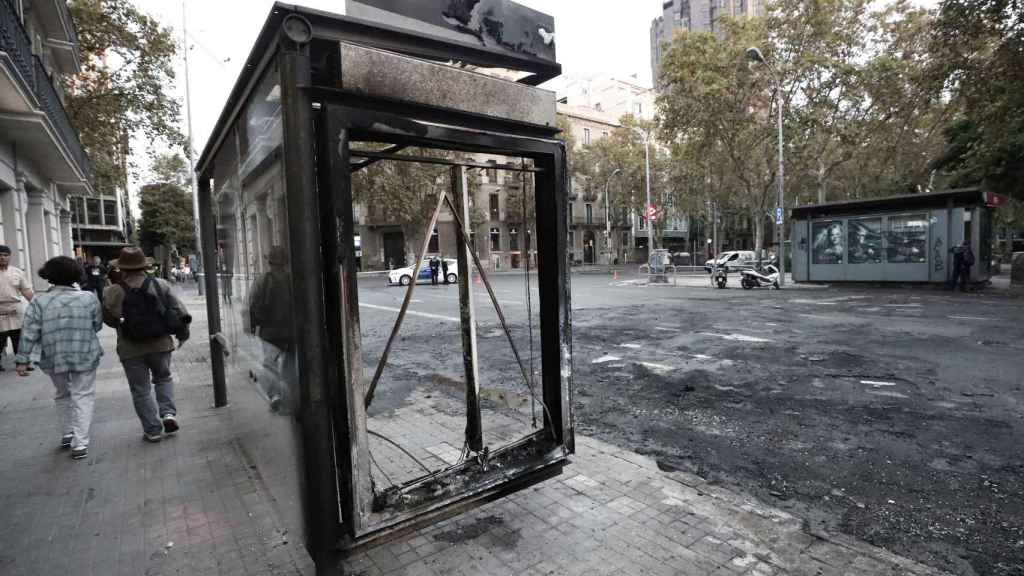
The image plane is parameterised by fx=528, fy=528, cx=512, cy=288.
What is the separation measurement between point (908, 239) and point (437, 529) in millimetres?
20075

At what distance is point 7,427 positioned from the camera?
5254 millimetres

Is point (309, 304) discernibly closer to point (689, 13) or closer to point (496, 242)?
point (496, 242)

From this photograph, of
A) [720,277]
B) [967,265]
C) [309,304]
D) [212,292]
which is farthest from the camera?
[720,277]

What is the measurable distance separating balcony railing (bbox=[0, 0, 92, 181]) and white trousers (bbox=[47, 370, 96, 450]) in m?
6.38

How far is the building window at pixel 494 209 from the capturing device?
4781 cm

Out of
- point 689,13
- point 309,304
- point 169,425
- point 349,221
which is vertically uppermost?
point 689,13

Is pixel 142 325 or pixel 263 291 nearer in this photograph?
pixel 263 291

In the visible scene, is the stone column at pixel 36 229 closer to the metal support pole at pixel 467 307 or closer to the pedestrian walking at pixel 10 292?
the pedestrian walking at pixel 10 292

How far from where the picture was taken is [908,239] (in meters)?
17.5

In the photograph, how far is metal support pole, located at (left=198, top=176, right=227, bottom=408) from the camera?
5195mm

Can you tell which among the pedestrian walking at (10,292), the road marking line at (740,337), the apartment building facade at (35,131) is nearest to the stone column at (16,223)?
the apartment building facade at (35,131)

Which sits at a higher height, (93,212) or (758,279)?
(93,212)

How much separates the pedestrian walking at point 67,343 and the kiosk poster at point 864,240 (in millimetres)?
21256

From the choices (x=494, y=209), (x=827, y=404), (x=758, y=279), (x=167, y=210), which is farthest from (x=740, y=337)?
(x=167, y=210)
